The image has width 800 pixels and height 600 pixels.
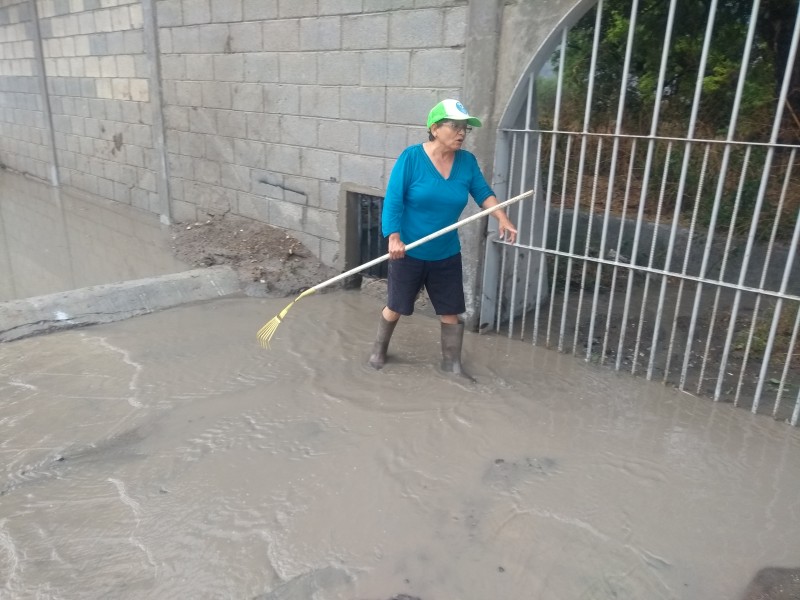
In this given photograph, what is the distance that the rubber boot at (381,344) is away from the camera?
3.81 m

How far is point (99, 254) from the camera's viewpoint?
6.70m

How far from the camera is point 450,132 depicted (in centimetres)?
321

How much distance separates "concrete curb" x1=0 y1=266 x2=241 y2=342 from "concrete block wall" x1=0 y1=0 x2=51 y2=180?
21.3 feet

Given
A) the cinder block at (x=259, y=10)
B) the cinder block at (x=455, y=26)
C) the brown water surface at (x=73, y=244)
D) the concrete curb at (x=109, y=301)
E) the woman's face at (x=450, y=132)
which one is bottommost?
the brown water surface at (x=73, y=244)

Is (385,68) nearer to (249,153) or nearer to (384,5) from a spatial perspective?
(384,5)

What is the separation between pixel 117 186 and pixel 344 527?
7.21m

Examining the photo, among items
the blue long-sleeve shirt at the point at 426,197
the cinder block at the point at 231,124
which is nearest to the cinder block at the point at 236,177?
the cinder block at the point at 231,124

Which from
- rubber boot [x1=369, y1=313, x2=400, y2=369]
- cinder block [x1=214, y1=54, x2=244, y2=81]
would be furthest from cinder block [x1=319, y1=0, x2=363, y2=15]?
rubber boot [x1=369, y1=313, x2=400, y2=369]

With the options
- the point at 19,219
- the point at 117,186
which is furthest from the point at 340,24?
the point at 19,219

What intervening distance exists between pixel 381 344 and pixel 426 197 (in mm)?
997

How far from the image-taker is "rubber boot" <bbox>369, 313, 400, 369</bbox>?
12.5 ft

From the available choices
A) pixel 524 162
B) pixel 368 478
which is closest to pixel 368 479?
pixel 368 478

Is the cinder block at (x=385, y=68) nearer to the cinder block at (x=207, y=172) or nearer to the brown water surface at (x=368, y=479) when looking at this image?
the brown water surface at (x=368, y=479)

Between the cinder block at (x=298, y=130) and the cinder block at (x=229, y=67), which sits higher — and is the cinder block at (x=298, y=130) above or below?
below
